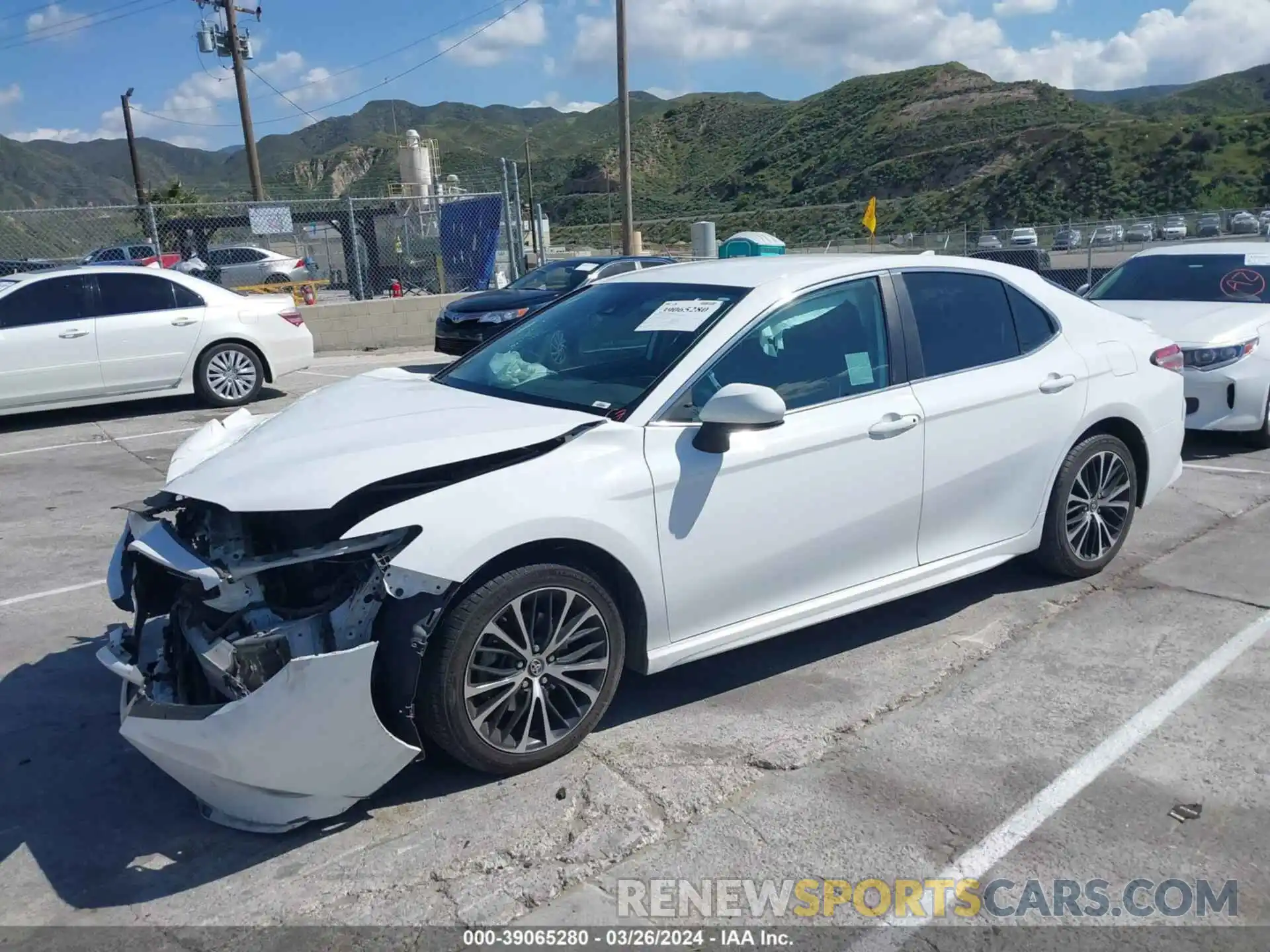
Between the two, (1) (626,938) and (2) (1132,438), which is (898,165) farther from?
(1) (626,938)

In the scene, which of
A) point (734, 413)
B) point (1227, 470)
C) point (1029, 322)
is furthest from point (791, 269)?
point (1227, 470)

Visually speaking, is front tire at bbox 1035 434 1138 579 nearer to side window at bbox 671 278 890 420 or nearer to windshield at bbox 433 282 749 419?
side window at bbox 671 278 890 420

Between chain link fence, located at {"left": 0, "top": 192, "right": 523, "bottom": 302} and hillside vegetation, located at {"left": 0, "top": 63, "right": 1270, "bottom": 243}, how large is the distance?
1.07 metres

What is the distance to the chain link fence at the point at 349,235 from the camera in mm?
17297

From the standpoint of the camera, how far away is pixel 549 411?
157 inches

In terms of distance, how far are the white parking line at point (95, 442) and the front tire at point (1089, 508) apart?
798 centimetres

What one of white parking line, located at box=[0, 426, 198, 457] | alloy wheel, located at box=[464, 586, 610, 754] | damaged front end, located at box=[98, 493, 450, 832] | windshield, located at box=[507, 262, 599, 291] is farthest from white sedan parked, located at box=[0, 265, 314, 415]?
alloy wheel, located at box=[464, 586, 610, 754]

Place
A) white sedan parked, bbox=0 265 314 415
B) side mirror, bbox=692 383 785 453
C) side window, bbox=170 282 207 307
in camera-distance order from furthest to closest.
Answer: side window, bbox=170 282 207 307 < white sedan parked, bbox=0 265 314 415 < side mirror, bbox=692 383 785 453

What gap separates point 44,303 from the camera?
10.4m

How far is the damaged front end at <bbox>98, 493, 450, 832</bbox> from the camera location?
122 inches

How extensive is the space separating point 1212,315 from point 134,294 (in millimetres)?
9943

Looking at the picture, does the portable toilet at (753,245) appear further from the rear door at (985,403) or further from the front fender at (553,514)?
the front fender at (553,514)

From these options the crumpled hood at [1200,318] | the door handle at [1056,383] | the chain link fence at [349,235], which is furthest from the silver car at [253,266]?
the door handle at [1056,383]

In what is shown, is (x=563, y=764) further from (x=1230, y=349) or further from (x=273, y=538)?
(x=1230, y=349)
